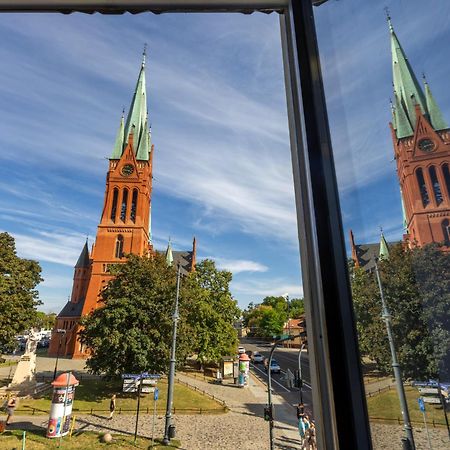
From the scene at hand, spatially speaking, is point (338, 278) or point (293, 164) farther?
point (293, 164)

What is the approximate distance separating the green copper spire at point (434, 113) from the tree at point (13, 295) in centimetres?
776

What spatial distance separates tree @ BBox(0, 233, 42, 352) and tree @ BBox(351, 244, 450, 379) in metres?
7.66

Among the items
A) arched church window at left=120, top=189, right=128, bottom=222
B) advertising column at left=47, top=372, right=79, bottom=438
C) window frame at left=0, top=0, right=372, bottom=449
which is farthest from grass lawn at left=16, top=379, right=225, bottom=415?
arched church window at left=120, top=189, right=128, bottom=222

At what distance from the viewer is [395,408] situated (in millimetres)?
276

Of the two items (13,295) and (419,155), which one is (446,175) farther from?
(13,295)

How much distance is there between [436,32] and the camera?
0.31 meters

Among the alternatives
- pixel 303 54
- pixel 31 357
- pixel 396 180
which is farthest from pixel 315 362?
pixel 31 357

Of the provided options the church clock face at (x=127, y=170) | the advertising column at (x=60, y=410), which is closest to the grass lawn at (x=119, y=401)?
the advertising column at (x=60, y=410)

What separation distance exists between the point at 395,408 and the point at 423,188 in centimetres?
20

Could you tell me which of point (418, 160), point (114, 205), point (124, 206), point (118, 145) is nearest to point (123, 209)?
point (124, 206)

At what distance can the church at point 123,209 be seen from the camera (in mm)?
12797

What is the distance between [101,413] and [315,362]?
5779 mm

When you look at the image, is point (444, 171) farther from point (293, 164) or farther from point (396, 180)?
point (293, 164)

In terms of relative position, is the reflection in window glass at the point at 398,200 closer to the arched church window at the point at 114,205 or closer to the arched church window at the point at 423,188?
the arched church window at the point at 423,188
